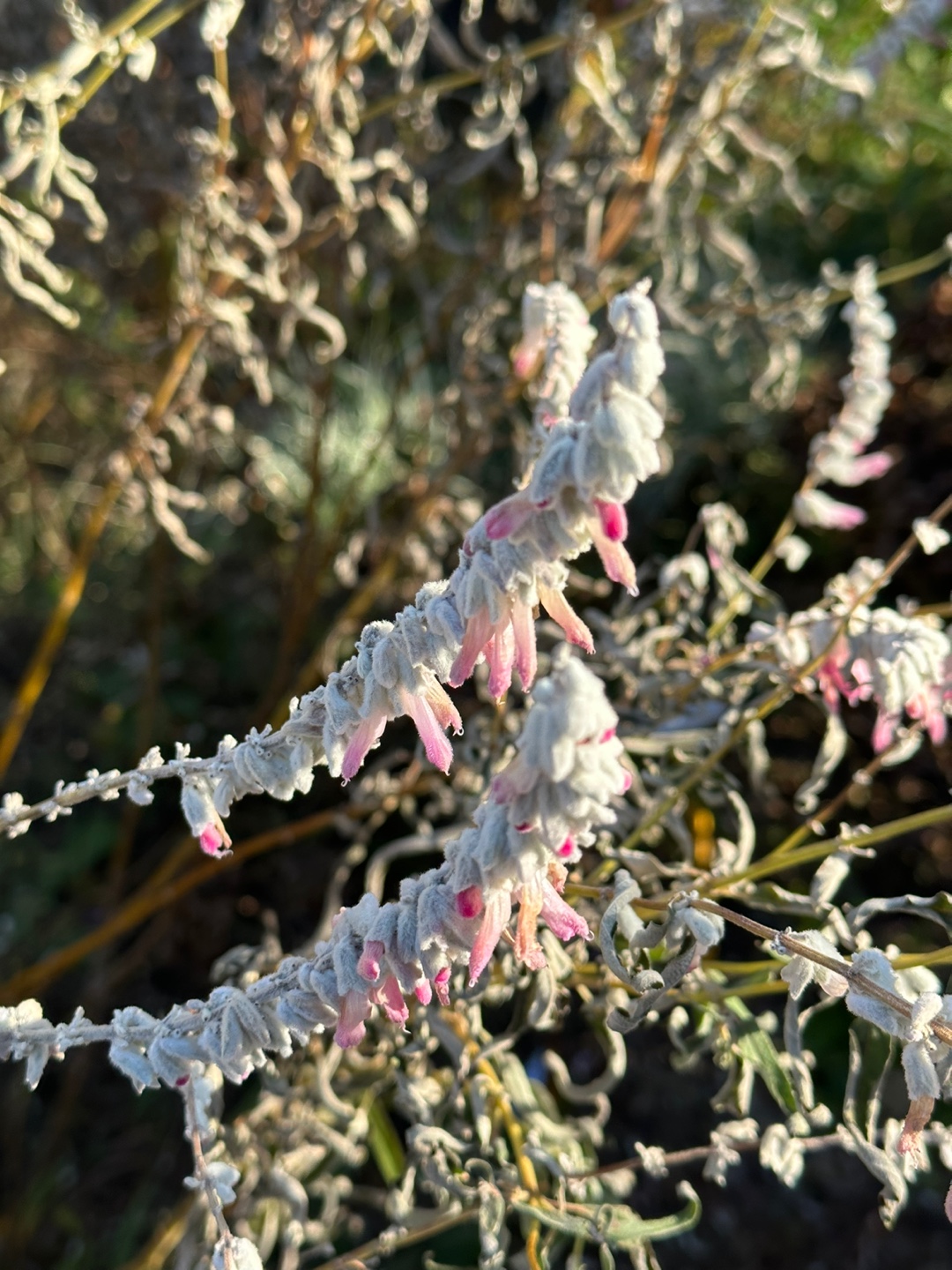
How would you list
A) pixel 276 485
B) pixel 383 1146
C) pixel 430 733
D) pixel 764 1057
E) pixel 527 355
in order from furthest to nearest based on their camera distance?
pixel 276 485
pixel 383 1146
pixel 527 355
pixel 764 1057
pixel 430 733

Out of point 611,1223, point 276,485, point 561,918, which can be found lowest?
point 611,1223

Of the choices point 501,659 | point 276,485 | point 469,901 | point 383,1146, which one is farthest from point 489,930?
point 276,485

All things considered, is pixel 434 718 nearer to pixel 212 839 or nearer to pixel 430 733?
pixel 430 733

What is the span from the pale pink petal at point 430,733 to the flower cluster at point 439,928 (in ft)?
0.16

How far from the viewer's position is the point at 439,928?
50 centimetres

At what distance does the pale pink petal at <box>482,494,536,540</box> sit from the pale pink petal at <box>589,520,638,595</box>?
31 mm

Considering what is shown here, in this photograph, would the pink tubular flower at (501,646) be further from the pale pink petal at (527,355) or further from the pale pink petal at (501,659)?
the pale pink petal at (527,355)

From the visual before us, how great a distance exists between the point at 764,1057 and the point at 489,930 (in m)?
0.30

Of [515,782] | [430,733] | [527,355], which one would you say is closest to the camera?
[515,782]

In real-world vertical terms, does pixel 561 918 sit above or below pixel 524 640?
below

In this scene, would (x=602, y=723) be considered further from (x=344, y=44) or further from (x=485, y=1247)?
(x=344, y=44)

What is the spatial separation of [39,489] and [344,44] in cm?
101

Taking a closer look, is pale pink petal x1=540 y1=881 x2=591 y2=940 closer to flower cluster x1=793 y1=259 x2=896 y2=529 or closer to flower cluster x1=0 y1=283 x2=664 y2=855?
flower cluster x1=0 y1=283 x2=664 y2=855

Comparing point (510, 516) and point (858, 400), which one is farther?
point (858, 400)
